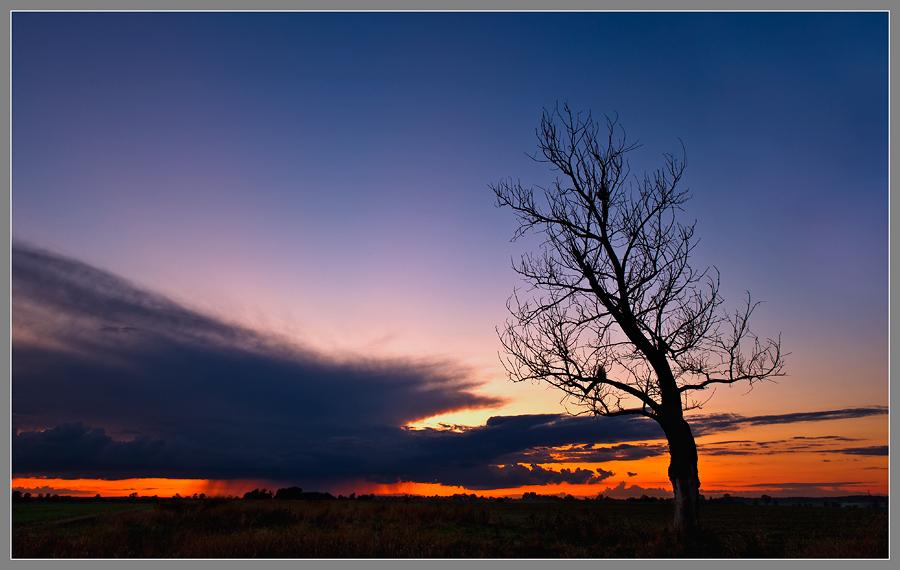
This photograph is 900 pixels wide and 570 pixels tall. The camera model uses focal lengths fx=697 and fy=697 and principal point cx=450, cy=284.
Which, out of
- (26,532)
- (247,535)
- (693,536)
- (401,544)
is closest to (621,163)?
(693,536)

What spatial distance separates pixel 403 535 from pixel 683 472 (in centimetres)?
833

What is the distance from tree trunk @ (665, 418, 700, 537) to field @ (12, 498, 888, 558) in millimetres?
624

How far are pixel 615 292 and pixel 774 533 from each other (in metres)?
8.97

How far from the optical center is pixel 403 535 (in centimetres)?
2050

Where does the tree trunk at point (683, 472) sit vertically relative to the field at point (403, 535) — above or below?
above

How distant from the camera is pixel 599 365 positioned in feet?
70.5

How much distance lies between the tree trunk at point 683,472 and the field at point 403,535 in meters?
0.62

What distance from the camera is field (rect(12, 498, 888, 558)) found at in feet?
59.0

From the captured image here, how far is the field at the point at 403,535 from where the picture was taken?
18.0 m

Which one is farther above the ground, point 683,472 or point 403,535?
point 683,472

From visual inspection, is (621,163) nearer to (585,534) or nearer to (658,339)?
(658,339)

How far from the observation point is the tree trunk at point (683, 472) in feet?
64.6

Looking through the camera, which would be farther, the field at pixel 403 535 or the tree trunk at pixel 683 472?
the tree trunk at pixel 683 472

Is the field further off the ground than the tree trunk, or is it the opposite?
the tree trunk
